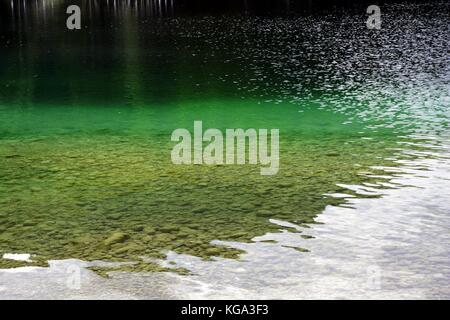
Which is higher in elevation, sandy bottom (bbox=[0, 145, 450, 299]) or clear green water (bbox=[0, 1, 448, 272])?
clear green water (bbox=[0, 1, 448, 272])

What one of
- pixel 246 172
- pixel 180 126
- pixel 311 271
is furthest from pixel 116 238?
pixel 180 126

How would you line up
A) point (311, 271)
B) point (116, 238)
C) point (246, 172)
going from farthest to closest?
1. point (246, 172)
2. point (116, 238)
3. point (311, 271)

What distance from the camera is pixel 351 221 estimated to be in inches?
265

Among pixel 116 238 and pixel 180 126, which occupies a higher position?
pixel 180 126

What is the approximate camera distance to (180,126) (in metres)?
11.4

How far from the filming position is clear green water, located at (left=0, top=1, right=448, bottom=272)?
6750 mm

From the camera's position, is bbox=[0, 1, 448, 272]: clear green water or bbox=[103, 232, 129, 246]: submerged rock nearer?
bbox=[103, 232, 129, 246]: submerged rock

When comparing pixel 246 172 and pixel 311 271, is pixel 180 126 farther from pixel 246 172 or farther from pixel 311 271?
Result: pixel 311 271

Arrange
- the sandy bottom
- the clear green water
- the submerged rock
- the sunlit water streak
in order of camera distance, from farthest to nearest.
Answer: the clear green water
the submerged rock
the sunlit water streak
the sandy bottom

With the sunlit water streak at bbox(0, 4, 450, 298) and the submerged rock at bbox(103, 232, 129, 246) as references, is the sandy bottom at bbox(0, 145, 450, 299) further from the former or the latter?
the submerged rock at bbox(103, 232, 129, 246)

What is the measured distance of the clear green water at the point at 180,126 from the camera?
22.1ft

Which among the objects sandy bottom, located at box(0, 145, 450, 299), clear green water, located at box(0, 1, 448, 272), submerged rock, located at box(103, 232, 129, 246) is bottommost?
sandy bottom, located at box(0, 145, 450, 299)

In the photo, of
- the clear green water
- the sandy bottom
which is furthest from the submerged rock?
the sandy bottom
